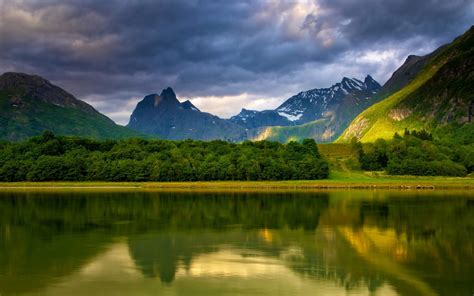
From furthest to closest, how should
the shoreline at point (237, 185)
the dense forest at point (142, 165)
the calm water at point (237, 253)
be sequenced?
the dense forest at point (142, 165) → the shoreline at point (237, 185) → the calm water at point (237, 253)

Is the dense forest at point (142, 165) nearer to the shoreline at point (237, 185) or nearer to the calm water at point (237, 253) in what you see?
the shoreline at point (237, 185)

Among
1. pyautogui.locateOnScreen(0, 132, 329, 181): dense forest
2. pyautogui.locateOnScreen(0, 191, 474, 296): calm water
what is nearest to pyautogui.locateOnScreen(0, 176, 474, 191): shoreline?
pyautogui.locateOnScreen(0, 132, 329, 181): dense forest

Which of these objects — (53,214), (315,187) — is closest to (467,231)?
(53,214)

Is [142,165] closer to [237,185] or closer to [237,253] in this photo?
[237,185]

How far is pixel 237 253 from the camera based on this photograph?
41.4 m

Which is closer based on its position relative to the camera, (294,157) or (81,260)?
(81,260)

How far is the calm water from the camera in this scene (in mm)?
30328

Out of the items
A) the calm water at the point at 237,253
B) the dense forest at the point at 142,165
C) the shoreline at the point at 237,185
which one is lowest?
the calm water at the point at 237,253

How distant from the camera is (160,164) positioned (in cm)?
17612

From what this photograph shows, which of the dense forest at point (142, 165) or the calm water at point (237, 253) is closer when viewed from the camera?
the calm water at point (237, 253)

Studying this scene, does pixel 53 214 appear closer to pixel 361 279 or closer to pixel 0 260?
pixel 0 260

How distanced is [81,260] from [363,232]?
30437mm

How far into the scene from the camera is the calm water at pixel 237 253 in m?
30.3

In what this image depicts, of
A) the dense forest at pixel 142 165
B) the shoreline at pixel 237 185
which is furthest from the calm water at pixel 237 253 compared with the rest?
the dense forest at pixel 142 165
